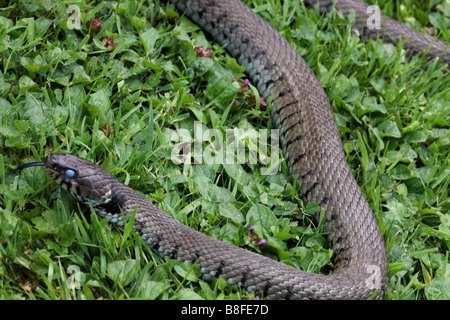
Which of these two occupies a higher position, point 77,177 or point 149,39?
point 149,39

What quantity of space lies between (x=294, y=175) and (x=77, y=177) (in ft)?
6.40

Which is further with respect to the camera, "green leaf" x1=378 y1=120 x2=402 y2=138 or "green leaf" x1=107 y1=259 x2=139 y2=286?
"green leaf" x1=378 y1=120 x2=402 y2=138

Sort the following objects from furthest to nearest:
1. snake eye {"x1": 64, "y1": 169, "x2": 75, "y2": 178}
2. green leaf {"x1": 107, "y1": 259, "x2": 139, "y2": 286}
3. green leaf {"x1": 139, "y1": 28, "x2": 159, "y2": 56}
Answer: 1. green leaf {"x1": 139, "y1": 28, "x2": 159, "y2": 56}
2. snake eye {"x1": 64, "y1": 169, "x2": 75, "y2": 178}
3. green leaf {"x1": 107, "y1": 259, "x2": 139, "y2": 286}

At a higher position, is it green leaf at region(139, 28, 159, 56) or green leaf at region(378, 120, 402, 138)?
green leaf at region(139, 28, 159, 56)

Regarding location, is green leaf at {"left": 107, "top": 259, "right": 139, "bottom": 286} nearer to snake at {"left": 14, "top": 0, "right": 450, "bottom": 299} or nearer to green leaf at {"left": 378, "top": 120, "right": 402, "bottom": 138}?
snake at {"left": 14, "top": 0, "right": 450, "bottom": 299}

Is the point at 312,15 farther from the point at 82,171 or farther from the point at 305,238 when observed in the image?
the point at 82,171

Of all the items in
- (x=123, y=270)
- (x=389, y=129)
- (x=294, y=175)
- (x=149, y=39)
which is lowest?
(x=123, y=270)

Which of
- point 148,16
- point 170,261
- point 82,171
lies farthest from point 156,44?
point 170,261

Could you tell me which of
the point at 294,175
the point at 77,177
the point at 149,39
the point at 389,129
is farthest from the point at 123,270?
the point at 389,129

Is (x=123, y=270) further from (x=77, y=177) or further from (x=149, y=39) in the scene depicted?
(x=149, y=39)

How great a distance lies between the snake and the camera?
384cm

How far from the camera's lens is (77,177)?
3857 mm

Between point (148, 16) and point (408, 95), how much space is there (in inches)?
110

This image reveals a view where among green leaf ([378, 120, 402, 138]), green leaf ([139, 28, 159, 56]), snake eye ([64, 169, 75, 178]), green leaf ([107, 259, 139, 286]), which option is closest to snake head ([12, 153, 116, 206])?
snake eye ([64, 169, 75, 178])
